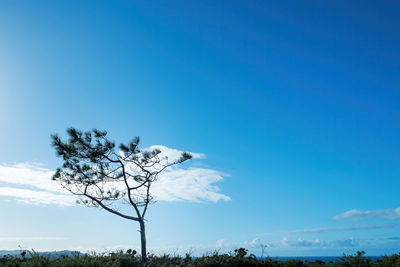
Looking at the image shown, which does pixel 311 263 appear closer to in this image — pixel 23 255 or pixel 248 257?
pixel 248 257

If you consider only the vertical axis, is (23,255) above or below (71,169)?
below

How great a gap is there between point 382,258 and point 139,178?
33.7ft

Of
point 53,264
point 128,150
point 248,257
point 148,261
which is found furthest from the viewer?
point 128,150

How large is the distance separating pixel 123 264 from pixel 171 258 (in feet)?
9.98

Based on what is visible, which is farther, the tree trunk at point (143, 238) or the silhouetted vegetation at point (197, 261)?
the tree trunk at point (143, 238)

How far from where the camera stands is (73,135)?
14961 mm

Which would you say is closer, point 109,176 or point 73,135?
point 73,135

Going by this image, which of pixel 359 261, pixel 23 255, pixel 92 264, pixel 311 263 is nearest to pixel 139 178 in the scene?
pixel 23 255

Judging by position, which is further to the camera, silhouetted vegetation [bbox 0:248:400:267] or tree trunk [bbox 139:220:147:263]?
tree trunk [bbox 139:220:147:263]

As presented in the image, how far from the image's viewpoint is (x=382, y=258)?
438 inches

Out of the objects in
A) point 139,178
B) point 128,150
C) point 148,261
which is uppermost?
point 128,150

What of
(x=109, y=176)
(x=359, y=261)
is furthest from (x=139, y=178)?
(x=359, y=261)

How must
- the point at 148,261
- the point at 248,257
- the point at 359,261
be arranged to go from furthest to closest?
the point at 148,261 < the point at 248,257 < the point at 359,261

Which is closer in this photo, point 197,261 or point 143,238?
point 197,261
